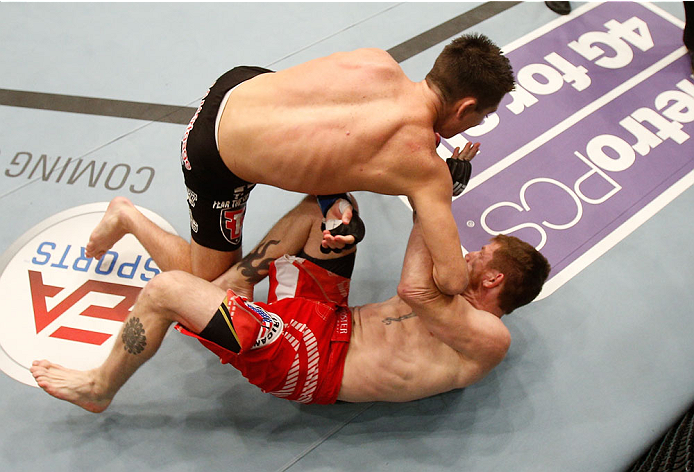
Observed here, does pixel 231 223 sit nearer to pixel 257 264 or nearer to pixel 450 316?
pixel 257 264

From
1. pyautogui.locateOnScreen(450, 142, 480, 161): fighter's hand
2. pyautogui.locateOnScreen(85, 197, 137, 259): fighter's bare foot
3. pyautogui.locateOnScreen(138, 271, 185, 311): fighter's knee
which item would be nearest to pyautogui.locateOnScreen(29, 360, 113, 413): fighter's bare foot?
pyautogui.locateOnScreen(138, 271, 185, 311): fighter's knee

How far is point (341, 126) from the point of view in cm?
190

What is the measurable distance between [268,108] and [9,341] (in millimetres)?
1524

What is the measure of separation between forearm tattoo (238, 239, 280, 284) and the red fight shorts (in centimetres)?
8

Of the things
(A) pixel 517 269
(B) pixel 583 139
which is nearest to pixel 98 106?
(A) pixel 517 269

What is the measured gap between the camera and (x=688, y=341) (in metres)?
2.63

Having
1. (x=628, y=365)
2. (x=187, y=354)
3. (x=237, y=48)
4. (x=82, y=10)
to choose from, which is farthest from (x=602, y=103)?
(x=82, y=10)

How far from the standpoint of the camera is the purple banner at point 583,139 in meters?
2.94

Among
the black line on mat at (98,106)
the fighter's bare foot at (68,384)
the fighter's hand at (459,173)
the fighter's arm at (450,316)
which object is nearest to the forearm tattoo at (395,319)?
the fighter's arm at (450,316)

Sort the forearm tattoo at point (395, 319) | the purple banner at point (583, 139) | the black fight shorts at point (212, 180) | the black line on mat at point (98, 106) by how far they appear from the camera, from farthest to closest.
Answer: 1. the black line on mat at point (98, 106)
2. the purple banner at point (583, 139)
3. the forearm tattoo at point (395, 319)
4. the black fight shorts at point (212, 180)

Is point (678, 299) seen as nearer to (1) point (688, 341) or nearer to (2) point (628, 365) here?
(1) point (688, 341)

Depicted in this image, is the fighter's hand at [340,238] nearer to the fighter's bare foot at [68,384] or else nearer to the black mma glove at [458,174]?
the black mma glove at [458,174]

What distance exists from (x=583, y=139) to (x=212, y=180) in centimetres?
206

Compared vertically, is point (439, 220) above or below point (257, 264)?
above
